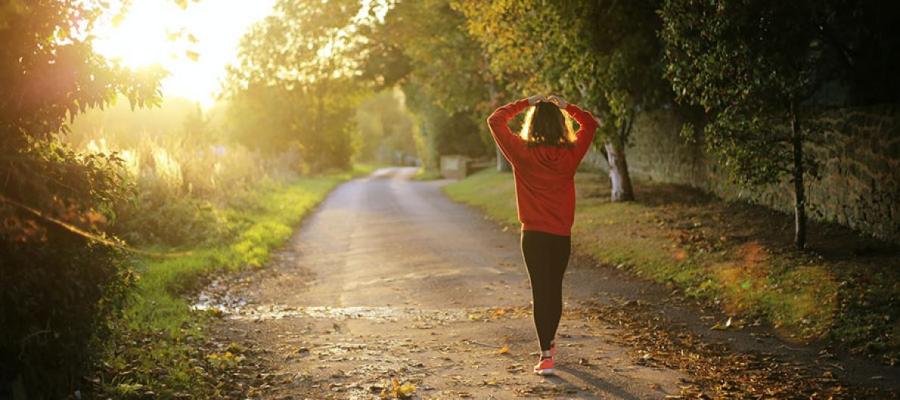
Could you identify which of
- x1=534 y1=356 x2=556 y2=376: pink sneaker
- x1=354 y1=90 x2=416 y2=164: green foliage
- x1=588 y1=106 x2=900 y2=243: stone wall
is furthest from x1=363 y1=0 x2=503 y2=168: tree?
x1=354 y1=90 x2=416 y2=164: green foliage

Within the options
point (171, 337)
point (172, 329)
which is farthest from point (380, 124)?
point (171, 337)

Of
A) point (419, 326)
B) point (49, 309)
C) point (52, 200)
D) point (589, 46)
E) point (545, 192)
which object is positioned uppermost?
point (589, 46)

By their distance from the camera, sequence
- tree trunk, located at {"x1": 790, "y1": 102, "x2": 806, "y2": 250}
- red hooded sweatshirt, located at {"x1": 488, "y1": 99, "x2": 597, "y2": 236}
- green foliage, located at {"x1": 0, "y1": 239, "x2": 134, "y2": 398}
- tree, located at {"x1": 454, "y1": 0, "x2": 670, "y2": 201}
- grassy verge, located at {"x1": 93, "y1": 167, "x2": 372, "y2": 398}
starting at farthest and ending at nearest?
tree, located at {"x1": 454, "y1": 0, "x2": 670, "y2": 201} → tree trunk, located at {"x1": 790, "y1": 102, "x2": 806, "y2": 250} → red hooded sweatshirt, located at {"x1": 488, "y1": 99, "x2": 597, "y2": 236} → grassy verge, located at {"x1": 93, "y1": 167, "x2": 372, "y2": 398} → green foliage, located at {"x1": 0, "y1": 239, "x2": 134, "y2": 398}

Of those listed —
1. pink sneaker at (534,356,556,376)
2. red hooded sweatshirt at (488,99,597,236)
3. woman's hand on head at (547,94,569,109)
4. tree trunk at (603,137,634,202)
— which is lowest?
pink sneaker at (534,356,556,376)

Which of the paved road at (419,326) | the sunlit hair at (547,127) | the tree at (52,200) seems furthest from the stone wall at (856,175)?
the tree at (52,200)

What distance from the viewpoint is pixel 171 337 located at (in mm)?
7965

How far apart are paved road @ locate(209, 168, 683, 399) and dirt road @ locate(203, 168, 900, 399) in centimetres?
1

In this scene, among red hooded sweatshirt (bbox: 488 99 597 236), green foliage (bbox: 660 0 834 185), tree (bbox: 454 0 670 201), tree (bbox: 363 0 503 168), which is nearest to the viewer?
red hooded sweatshirt (bbox: 488 99 597 236)

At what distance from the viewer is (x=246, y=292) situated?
11969mm

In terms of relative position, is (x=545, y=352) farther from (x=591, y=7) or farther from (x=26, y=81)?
(x=591, y=7)

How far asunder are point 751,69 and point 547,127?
5764mm

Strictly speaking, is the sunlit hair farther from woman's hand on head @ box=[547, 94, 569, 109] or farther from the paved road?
the paved road

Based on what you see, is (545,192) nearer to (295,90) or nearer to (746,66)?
(746,66)

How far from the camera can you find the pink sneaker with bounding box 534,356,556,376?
21.8 feet
